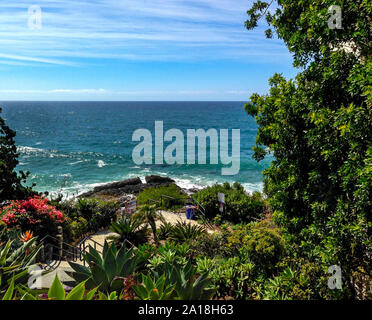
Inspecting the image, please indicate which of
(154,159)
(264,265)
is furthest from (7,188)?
(154,159)

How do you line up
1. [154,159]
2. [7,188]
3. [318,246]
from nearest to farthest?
[318,246]
[7,188]
[154,159]

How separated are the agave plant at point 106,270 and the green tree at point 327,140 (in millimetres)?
3515

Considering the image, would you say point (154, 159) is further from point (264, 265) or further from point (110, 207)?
point (264, 265)

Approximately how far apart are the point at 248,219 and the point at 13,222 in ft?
36.2

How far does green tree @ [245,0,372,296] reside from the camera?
179 inches

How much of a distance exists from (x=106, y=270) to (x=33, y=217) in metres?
5.95

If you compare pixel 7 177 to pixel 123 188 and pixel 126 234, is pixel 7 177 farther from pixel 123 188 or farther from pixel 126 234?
pixel 123 188

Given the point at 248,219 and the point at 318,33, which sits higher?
the point at 318,33

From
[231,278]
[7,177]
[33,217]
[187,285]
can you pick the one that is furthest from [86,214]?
[187,285]

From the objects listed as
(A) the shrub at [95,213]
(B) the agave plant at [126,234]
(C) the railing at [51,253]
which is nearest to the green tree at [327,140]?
(B) the agave plant at [126,234]

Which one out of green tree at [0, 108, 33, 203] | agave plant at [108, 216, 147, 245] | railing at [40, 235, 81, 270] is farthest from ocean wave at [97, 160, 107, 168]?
railing at [40, 235, 81, 270]

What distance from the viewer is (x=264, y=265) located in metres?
7.03

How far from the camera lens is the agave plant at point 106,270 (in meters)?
5.02

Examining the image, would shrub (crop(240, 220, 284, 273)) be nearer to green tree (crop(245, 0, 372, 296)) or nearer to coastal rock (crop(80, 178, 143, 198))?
green tree (crop(245, 0, 372, 296))
